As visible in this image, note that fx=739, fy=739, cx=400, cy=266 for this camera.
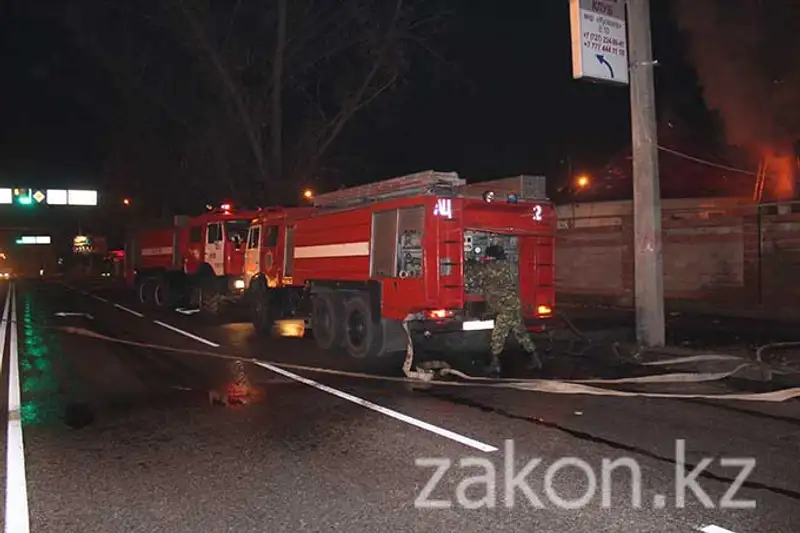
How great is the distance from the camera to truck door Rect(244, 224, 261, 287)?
1573 cm

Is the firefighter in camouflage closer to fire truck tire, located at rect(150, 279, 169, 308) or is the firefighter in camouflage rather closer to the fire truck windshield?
the fire truck windshield

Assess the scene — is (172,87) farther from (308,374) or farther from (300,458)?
(300,458)

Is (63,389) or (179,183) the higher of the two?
(179,183)

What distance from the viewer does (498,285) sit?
977 cm

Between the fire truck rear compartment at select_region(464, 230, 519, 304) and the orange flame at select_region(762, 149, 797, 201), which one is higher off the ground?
the orange flame at select_region(762, 149, 797, 201)

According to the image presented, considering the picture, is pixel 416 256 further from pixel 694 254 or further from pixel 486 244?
pixel 694 254

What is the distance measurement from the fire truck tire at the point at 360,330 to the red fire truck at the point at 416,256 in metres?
0.02

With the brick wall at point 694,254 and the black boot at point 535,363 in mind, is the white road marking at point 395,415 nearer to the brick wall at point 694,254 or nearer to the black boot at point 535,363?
the black boot at point 535,363

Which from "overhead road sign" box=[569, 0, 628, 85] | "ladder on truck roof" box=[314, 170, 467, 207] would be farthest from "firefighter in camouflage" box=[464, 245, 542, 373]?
"overhead road sign" box=[569, 0, 628, 85]

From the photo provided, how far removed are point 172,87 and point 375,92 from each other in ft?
28.7

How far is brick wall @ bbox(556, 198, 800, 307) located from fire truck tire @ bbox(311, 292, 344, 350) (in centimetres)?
999

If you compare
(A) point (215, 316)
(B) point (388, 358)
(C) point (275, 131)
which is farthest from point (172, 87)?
(B) point (388, 358)

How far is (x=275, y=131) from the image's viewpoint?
29.8 m

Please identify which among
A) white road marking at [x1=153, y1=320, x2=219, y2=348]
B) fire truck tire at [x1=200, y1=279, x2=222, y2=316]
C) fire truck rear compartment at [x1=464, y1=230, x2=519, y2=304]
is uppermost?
fire truck rear compartment at [x1=464, y1=230, x2=519, y2=304]
